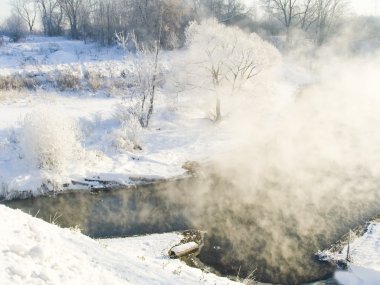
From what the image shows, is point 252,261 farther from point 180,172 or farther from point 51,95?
point 51,95

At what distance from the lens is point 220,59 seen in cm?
2886

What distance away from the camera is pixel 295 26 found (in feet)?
194

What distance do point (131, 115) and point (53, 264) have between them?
18002mm

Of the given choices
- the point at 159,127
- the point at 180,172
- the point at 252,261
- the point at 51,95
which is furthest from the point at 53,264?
the point at 51,95

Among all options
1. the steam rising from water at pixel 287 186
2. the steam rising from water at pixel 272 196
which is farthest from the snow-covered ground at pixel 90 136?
the steam rising from water at pixel 287 186

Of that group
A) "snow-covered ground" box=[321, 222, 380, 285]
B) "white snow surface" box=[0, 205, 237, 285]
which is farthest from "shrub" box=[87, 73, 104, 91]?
"white snow surface" box=[0, 205, 237, 285]

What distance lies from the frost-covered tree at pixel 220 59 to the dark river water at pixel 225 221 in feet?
33.1

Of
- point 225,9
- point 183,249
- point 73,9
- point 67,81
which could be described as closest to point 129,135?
point 183,249

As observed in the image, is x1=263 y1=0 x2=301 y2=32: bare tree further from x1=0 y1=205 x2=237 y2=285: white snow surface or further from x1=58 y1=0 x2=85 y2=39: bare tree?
x1=0 y1=205 x2=237 y2=285: white snow surface

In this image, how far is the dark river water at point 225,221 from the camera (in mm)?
15055

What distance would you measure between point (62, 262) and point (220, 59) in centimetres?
2192

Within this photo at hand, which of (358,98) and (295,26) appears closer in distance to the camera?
(358,98)

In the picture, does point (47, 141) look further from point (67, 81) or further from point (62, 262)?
point (67, 81)

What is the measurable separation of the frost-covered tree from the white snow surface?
1834cm
